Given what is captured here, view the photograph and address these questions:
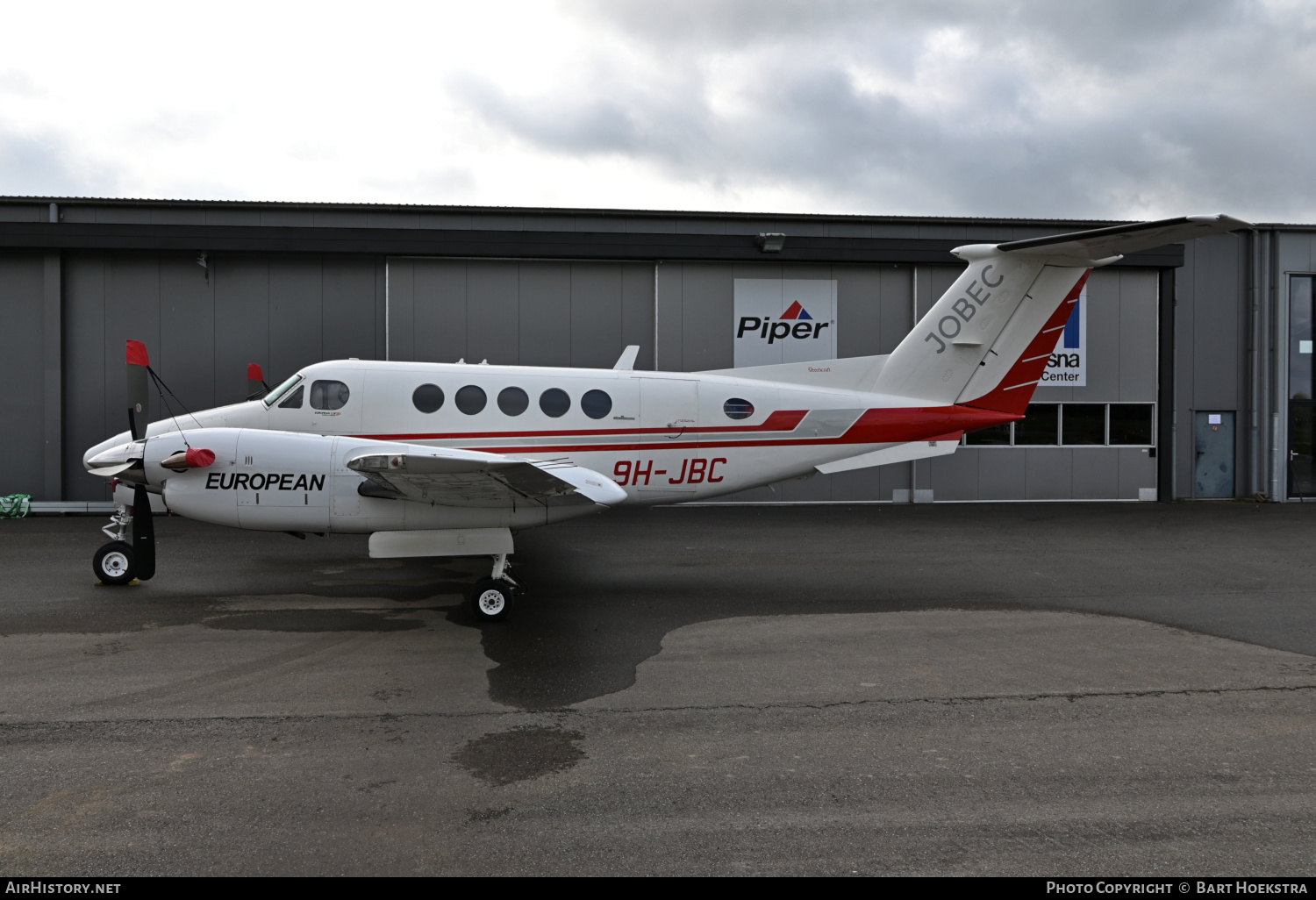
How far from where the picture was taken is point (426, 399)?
848 centimetres

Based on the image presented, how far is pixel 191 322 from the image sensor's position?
15.3 m

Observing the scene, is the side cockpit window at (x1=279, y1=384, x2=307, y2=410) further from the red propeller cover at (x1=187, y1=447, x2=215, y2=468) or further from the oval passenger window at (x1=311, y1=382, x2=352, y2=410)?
the red propeller cover at (x1=187, y1=447, x2=215, y2=468)

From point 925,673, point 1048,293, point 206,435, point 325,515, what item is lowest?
point 925,673

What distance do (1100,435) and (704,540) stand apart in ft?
35.1

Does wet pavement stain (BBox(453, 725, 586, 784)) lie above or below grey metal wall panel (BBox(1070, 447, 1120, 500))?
below

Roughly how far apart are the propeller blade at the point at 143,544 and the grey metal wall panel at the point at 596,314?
891 cm

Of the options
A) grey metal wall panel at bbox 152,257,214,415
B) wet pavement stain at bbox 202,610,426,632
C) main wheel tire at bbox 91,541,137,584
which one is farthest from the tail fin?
grey metal wall panel at bbox 152,257,214,415

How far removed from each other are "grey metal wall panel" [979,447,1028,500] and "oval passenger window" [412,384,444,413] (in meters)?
12.5

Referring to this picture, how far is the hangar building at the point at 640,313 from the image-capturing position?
49.6 feet

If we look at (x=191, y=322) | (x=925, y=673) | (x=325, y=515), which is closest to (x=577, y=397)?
(x=325, y=515)

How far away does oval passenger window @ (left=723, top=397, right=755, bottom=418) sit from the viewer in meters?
8.78

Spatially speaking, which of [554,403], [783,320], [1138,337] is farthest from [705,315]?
[1138,337]
